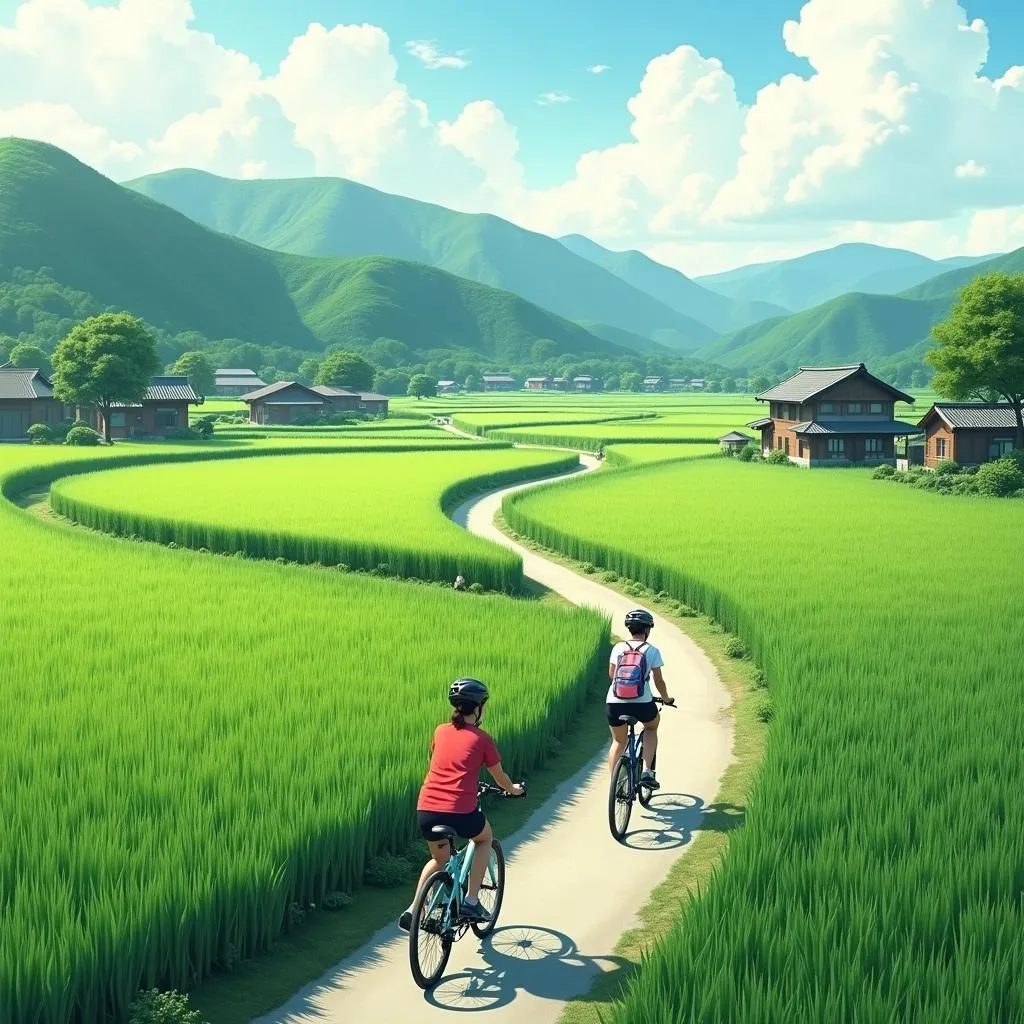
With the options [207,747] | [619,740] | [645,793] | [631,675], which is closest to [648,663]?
[631,675]

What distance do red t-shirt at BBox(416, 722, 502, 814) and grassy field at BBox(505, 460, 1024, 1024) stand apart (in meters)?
1.89

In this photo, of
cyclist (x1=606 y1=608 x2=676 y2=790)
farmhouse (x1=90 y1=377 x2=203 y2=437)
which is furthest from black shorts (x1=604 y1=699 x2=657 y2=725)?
farmhouse (x1=90 y1=377 x2=203 y2=437)

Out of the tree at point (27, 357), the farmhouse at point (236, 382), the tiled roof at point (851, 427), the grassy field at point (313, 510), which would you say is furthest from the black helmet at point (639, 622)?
the farmhouse at point (236, 382)

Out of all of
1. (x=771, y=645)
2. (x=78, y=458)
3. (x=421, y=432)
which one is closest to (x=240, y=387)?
(x=421, y=432)

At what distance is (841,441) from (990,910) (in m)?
68.1

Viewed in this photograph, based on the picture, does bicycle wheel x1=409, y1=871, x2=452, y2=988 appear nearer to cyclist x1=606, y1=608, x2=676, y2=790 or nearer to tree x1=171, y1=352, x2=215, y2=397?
cyclist x1=606, y1=608, x2=676, y2=790

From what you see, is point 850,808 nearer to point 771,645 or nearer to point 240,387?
point 771,645

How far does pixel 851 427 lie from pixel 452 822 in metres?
68.2

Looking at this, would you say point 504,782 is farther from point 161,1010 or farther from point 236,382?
point 236,382

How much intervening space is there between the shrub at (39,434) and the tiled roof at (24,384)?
5.38 m

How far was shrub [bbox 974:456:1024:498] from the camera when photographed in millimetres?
52844

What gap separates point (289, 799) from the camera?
1058cm

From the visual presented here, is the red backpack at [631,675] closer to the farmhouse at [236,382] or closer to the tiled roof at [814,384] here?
the tiled roof at [814,384]

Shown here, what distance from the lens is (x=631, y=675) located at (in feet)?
39.5
